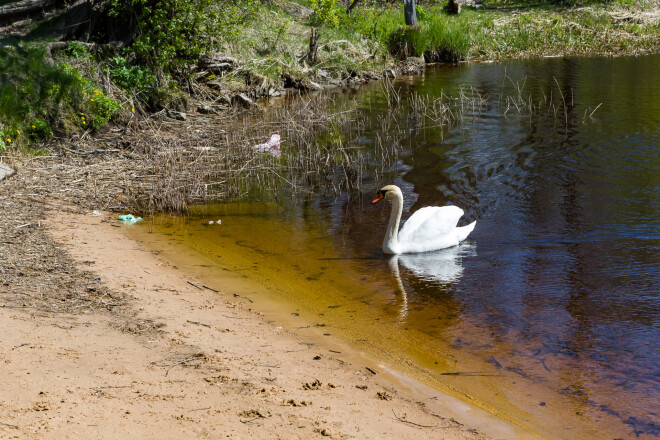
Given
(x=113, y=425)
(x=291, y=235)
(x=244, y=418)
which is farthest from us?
(x=291, y=235)

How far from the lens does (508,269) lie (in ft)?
27.1

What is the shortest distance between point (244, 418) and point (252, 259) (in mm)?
4468

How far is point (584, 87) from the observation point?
21.1m

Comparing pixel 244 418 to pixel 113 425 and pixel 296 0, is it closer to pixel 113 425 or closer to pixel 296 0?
pixel 113 425

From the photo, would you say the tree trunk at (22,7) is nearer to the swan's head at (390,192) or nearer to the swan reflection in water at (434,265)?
the swan's head at (390,192)

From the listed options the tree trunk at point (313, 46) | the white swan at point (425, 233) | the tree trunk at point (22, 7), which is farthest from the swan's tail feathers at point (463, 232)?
the tree trunk at point (313, 46)

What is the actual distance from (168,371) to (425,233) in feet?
16.2

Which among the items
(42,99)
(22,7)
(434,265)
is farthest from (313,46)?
(434,265)

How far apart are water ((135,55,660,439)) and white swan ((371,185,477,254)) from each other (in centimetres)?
15

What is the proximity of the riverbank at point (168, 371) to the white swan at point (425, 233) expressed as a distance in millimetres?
2550

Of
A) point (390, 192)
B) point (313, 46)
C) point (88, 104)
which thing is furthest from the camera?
point (313, 46)

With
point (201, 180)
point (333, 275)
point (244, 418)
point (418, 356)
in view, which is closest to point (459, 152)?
point (201, 180)

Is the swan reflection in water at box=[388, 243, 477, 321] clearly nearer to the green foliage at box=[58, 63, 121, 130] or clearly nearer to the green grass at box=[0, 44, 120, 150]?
the green grass at box=[0, 44, 120, 150]

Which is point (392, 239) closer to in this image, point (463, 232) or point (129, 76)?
point (463, 232)
